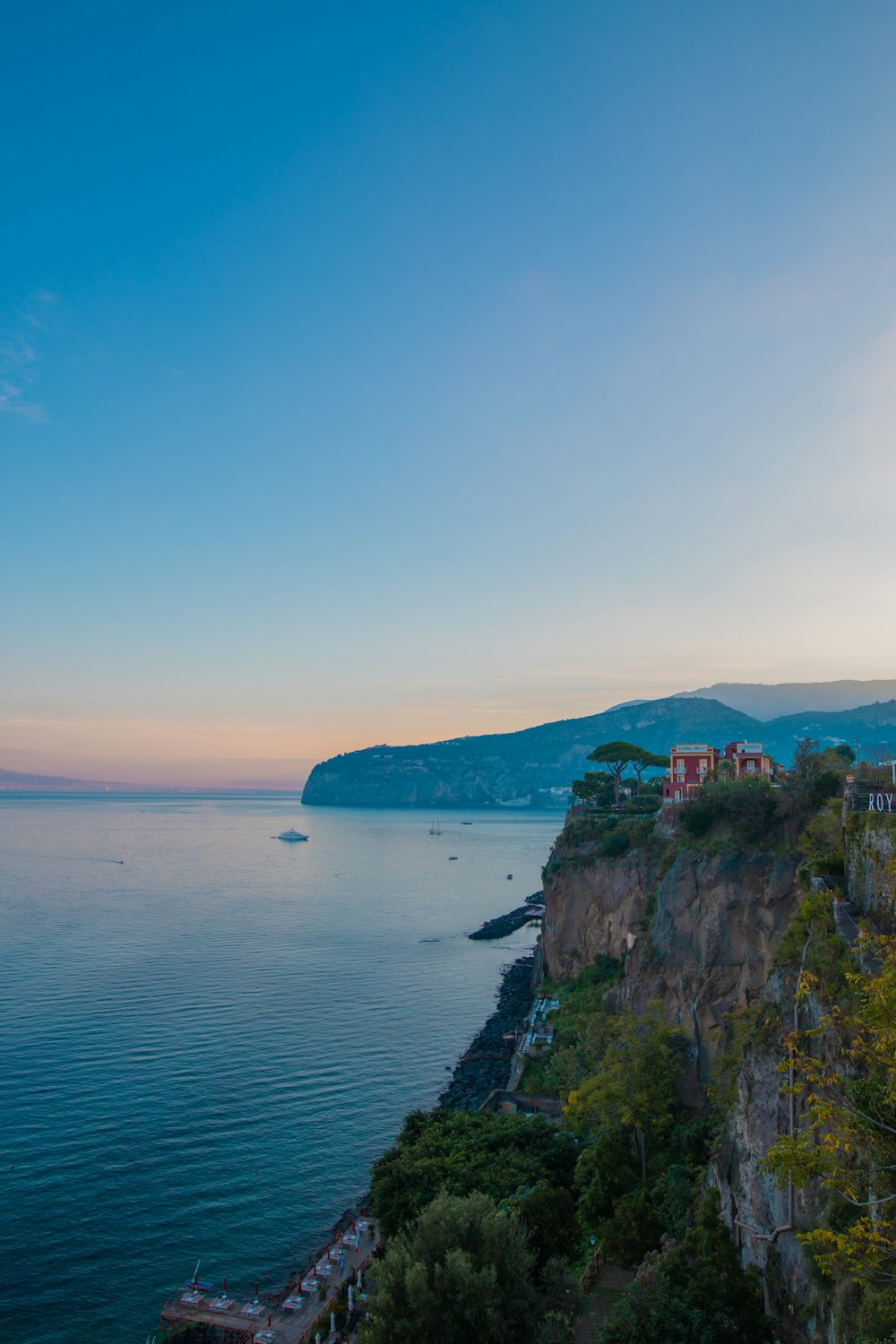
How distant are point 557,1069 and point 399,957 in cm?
3862

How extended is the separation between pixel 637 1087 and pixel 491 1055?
75.6 feet

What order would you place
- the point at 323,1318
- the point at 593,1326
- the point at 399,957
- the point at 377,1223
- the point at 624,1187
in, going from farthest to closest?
the point at 399,957
the point at 377,1223
the point at 624,1187
the point at 323,1318
the point at 593,1326

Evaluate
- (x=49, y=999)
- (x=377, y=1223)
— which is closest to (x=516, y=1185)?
(x=377, y=1223)

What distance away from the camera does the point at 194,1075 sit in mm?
44531

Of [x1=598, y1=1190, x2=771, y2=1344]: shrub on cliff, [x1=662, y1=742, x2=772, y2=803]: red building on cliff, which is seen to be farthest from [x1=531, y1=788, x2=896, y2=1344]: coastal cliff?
[x1=662, y1=742, x2=772, y2=803]: red building on cliff

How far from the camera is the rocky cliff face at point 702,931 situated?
2911 centimetres

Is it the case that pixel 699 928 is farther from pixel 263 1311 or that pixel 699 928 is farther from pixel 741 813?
pixel 263 1311

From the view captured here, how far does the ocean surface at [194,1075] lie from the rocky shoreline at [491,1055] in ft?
4.41

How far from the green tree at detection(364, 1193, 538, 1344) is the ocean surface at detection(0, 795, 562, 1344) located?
1260cm

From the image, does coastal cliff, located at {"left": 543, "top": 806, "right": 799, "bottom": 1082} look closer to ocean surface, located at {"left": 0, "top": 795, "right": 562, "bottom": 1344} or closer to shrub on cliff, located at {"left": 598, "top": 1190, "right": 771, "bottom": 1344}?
shrub on cliff, located at {"left": 598, "top": 1190, "right": 771, "bottom": 1344}

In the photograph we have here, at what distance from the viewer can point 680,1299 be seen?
695 inches

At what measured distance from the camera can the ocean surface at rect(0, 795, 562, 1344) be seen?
29109 millimetres

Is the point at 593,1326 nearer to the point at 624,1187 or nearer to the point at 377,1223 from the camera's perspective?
the point at 624,1187

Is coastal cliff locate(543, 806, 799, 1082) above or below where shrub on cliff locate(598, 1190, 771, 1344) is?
above
